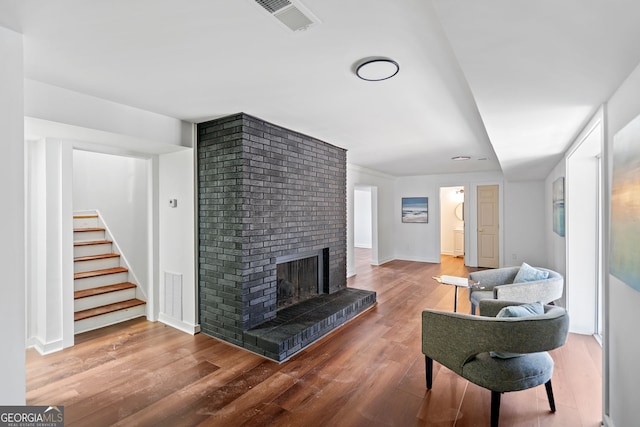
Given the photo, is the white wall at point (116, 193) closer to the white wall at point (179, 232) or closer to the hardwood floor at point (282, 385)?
the white wall at point (179, 232)

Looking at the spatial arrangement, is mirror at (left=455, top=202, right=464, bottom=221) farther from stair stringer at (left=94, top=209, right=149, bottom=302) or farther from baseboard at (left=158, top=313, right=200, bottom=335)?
stair stringer at (left=94, top=209, right=149, bottom=302)

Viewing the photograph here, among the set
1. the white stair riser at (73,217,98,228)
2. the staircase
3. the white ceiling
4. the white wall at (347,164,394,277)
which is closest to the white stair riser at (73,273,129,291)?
the staircase

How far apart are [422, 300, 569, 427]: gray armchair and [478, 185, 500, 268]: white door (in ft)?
18.7

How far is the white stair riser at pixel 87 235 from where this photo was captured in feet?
13.8

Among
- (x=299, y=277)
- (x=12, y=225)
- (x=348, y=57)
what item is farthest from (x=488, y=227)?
(x=12, y=225)

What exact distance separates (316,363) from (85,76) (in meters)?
2.90

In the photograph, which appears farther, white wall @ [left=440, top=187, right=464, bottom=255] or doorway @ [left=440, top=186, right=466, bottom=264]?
white wall @ [left=440, top=187, right=464, bottom=255]

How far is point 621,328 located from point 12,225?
3259 millimetres

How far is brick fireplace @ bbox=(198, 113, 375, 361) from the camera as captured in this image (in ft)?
A: 10.1

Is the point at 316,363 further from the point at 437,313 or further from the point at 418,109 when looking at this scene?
the point at 418,109

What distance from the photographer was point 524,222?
6.68 meters

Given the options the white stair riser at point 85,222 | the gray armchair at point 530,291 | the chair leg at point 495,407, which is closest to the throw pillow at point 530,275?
the gray armchair at point 530,291

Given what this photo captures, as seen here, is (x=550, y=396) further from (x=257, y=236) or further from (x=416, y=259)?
(x=416, y=259)

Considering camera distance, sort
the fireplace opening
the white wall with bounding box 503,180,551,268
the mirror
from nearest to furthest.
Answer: the fireplace opening → the white wall with bounding box 503,180,551,268 → the mirror
